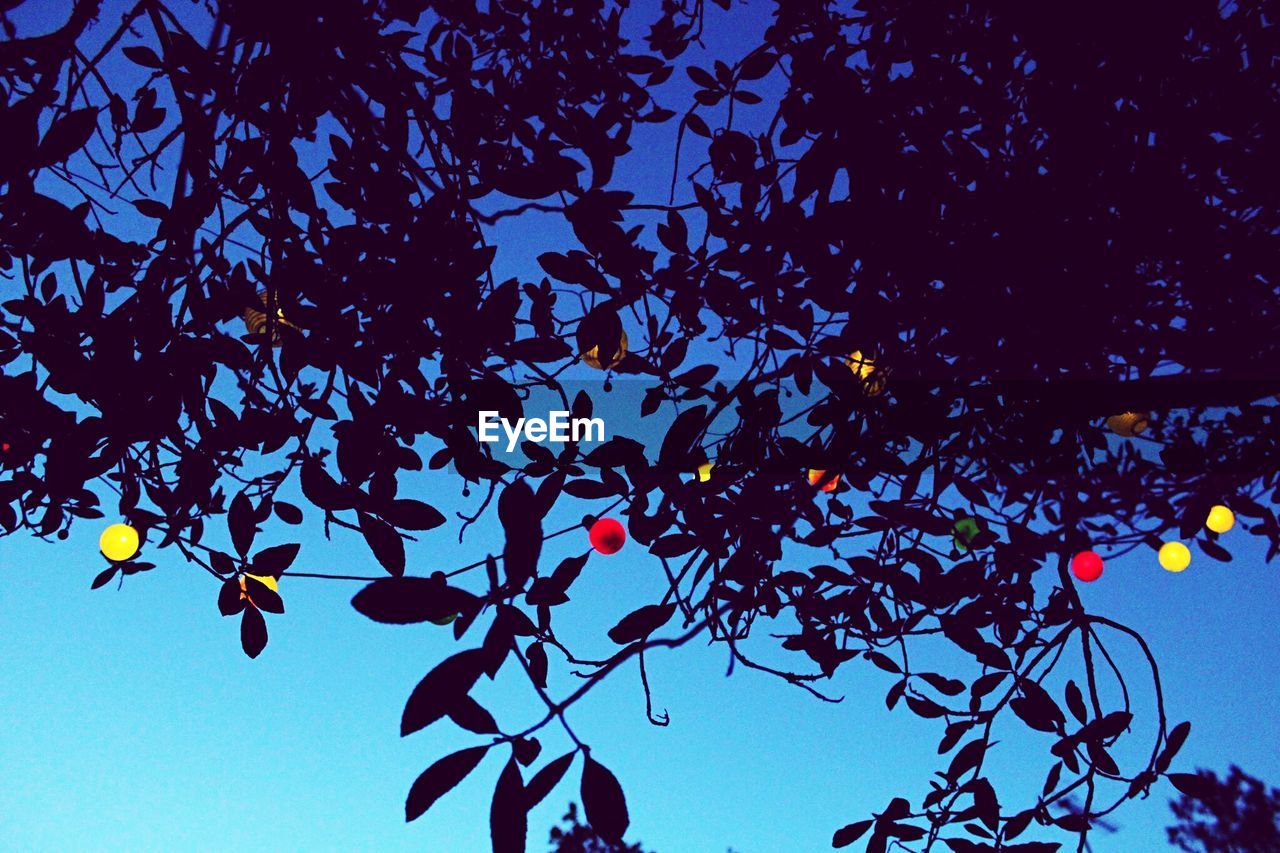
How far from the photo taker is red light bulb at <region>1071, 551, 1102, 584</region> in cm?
301

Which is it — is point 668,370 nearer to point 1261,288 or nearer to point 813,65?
point 813,65

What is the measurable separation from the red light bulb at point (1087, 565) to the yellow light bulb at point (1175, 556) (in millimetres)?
601

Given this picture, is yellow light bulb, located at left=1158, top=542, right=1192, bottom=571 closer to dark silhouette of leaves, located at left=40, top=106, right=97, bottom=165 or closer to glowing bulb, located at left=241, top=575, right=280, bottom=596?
glowing bulb, located at left=241, top=575, right=280, bottom=596

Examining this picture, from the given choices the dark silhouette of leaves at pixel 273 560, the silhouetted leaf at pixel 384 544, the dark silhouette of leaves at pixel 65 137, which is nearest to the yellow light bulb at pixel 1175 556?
the silhouetted leaf at pixel 384 544

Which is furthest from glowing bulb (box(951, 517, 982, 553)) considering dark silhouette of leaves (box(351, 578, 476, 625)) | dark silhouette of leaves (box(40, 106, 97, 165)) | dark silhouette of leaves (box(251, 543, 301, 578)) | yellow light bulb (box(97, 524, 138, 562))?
yellow light bulb (box(97, 524, 138, 562))

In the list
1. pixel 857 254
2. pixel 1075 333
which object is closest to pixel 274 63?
pixel 857 254

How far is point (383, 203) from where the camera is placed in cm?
207

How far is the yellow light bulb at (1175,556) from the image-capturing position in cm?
337

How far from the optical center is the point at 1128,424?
10.1ft

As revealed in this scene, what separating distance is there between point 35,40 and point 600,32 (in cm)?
200

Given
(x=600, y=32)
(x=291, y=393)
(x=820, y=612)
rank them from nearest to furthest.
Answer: (x=291, y=393), (x=820, y=612), (x=600, y=32)

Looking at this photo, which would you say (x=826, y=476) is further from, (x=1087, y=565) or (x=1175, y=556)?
(x=1175, y=556)

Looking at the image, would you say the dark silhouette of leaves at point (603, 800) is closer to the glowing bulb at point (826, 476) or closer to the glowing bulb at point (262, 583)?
the glowing bulb at point (826, 476)

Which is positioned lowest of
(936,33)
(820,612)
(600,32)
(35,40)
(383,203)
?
(820,612)
